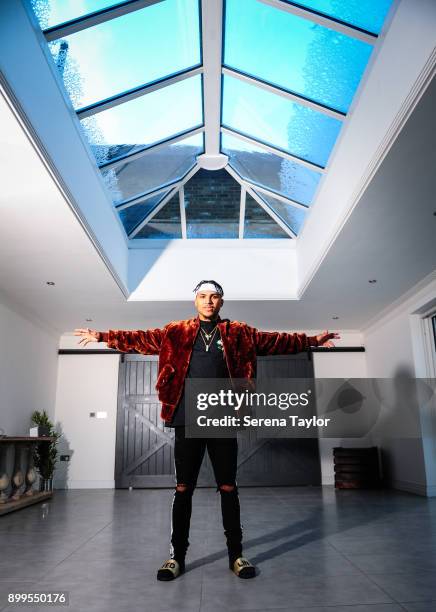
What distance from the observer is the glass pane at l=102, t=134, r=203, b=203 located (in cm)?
518

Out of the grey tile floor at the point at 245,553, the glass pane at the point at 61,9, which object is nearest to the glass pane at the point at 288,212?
the glass pane at the point at 61,9

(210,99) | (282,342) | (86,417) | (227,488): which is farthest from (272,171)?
(86,417)

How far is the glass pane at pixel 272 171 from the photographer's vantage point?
523cm

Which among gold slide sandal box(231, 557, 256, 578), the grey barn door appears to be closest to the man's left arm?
gold slide sandal box(231, 557, 256, 578)

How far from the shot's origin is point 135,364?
25.7 ft

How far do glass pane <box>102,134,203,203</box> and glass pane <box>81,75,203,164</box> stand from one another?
0.22 m

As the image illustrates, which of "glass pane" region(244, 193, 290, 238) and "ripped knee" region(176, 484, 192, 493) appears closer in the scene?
"ripped knee" region(176, 484, 192, 493)

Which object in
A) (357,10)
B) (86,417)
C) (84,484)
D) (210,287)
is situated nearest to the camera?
(210,287)

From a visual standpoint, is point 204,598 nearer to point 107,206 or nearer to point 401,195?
point 401,195

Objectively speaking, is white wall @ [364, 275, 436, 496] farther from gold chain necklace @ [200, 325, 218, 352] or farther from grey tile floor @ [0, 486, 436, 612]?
gold chain necklace @ [200, 325, 218, 352]

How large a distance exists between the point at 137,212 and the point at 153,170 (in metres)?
0.69

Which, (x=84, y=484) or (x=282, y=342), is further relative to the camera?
(x=84, y=484)

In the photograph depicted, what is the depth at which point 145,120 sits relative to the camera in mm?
4617

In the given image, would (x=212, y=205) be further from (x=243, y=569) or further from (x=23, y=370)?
(x=243, y=569)
